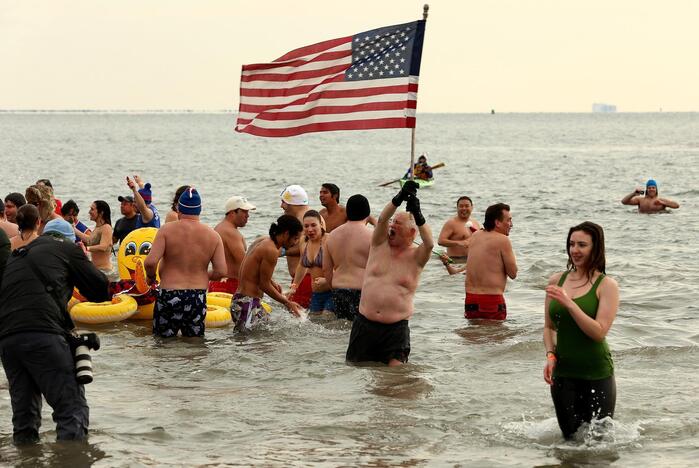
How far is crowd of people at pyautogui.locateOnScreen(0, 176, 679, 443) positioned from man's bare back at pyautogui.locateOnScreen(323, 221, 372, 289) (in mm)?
13

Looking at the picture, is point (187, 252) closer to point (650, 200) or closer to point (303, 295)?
point (303, 295)

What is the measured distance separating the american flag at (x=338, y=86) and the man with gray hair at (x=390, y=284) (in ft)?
3.85

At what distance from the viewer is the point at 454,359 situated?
11.1 m

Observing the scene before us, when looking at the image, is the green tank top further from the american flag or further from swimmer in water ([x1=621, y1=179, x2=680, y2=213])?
swimmer in water ([x1=621, y1=179, x2=680, y2=213])

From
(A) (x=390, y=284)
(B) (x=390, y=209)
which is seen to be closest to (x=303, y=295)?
(A) (x=390, y=284)

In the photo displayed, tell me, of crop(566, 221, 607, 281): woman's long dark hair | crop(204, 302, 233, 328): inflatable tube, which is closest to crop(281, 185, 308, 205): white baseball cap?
crop(204, 302, 233, 328): inflatable tube

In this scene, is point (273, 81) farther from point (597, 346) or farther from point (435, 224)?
point (435, 224)

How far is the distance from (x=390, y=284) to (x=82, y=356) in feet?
10.1

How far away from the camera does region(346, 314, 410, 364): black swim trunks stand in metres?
9.32

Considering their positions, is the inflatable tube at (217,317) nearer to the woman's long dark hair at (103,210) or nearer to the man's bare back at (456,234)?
the woman's long dark hair at (103,210)

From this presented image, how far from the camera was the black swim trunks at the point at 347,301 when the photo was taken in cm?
1098

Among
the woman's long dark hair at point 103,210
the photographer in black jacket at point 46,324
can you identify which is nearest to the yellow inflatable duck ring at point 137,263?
the woman's long dark hair at point 103,210

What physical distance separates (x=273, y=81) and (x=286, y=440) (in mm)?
4325

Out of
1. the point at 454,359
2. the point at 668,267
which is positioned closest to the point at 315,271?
the point at 454,359
